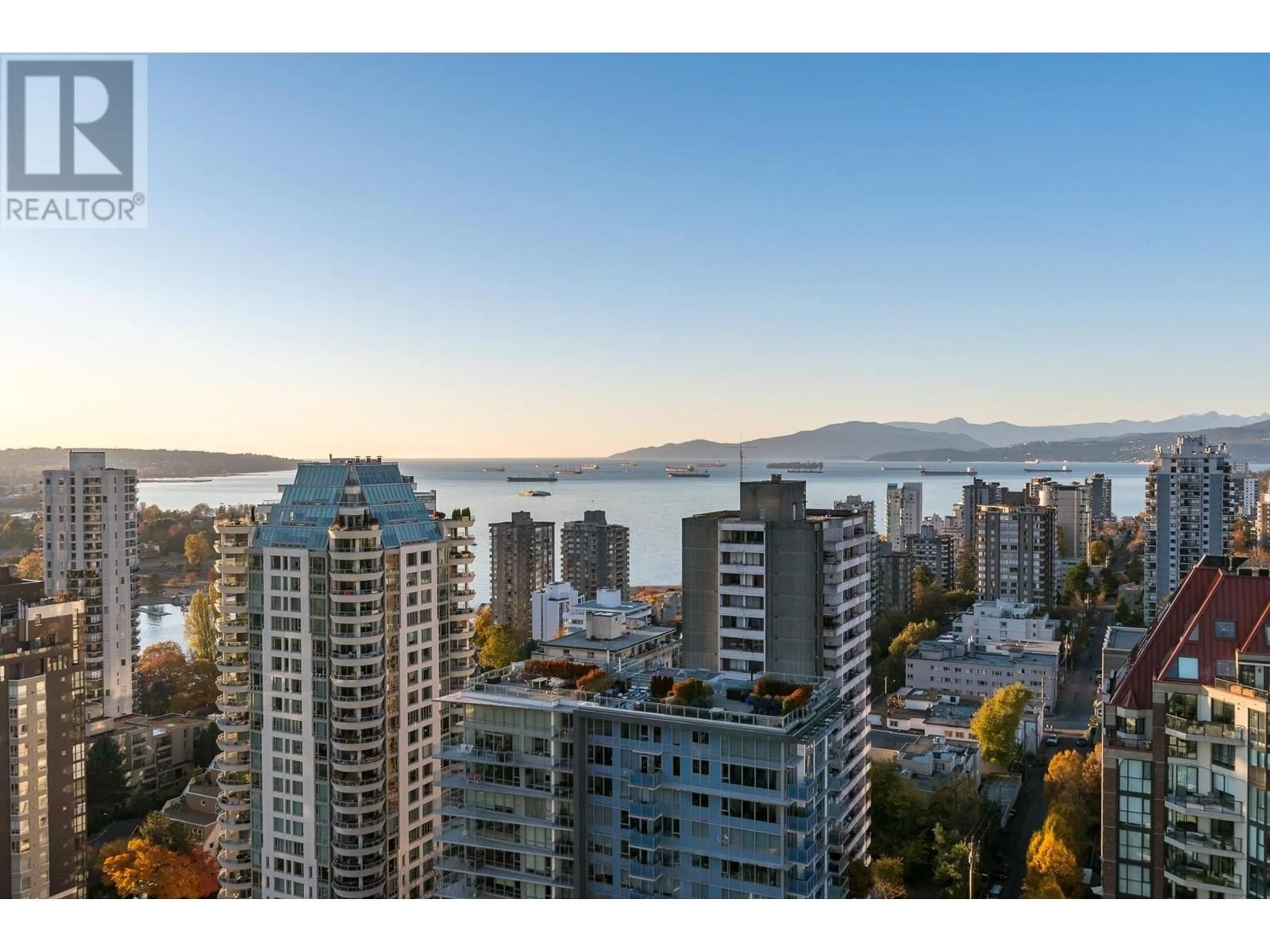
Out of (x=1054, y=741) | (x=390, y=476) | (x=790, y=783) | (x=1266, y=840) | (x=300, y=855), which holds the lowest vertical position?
(x=1054, y=741)

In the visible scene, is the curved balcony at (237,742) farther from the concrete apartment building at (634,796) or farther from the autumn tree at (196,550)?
the autumn tree at (196,550)

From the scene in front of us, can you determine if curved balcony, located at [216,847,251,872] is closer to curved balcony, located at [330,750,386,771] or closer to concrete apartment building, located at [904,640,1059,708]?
curved balcony, located at [330,750,386,771]

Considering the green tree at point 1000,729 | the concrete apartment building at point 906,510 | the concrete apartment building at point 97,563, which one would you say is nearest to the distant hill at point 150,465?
the concrete apartment building at point 97,563

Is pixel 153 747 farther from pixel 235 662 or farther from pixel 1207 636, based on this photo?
pixel 1207 636

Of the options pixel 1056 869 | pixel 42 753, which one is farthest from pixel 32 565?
pixel 1056 869

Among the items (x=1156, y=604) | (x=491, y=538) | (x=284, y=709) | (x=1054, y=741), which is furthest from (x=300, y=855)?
(x=1156, y=604)

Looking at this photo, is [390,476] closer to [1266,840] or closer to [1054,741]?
[1266,840]
